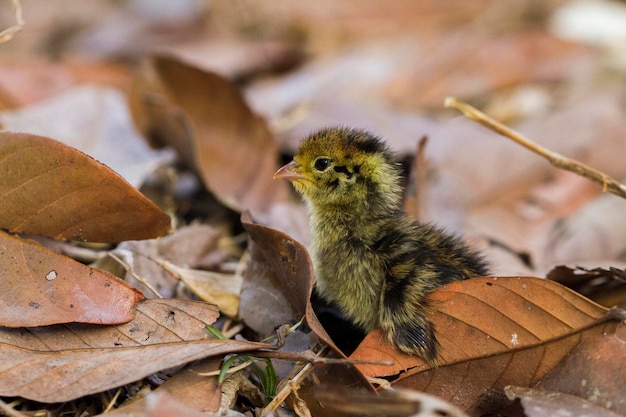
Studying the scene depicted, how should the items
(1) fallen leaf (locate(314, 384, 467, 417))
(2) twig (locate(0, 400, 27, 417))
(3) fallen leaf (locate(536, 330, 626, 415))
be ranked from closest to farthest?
(1) fallen leaf (locate(314, 384, 467, 417))
(2) twig (locate(0, 400, 27, 417))
(3) fallen leaf (locate(536, 330, 626, 415))

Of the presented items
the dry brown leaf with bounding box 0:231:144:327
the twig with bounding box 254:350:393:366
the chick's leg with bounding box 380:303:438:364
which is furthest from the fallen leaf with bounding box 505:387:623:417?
the dry brown leaf with bounding box 0:231:144:327

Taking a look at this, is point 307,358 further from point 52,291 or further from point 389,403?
point 52,291

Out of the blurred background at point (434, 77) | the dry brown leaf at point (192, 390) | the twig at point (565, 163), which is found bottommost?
the blurred background at point (434, 77)

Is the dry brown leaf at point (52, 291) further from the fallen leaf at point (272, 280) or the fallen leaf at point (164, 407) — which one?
the fallen leaf at point (164, 407)

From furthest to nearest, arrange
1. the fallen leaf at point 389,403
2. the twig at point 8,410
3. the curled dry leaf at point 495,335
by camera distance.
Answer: the curled dry leaf at point 495,335, the twig at point 8,410, the fallen leaf at point 389,403

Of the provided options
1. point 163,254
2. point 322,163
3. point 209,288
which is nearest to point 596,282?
point 322,163

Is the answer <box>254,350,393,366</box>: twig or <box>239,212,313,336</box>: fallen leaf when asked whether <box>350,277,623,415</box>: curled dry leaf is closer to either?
<box>254,350,393,366</box>: twig

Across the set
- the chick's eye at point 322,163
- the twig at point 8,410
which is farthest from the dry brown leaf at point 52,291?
the chick's eye at point 322,163

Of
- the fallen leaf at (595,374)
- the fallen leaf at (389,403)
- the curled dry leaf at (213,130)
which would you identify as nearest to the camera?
the fallen leaf at (389,403)
